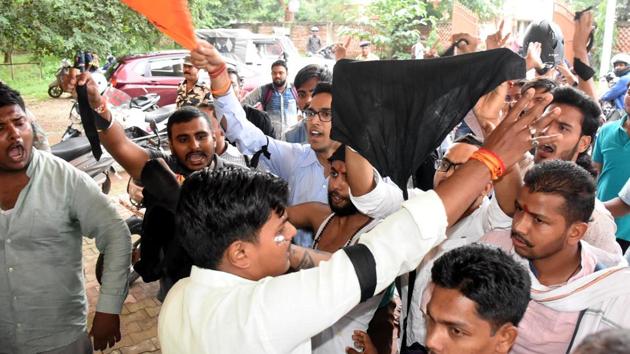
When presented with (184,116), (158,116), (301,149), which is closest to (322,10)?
(158,116)

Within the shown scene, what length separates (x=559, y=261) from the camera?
2.09 meters

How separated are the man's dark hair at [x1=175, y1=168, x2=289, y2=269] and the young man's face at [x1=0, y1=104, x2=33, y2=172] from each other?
1.23m

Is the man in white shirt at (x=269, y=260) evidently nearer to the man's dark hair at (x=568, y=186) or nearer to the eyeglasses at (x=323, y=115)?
the man's dark hair at (x=568, y=186)

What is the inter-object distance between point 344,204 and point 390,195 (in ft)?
1.32

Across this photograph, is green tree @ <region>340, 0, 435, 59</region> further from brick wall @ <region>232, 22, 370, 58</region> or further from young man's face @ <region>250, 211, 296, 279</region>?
→ young man's face @ <region>250, 211, 296, 279</region>

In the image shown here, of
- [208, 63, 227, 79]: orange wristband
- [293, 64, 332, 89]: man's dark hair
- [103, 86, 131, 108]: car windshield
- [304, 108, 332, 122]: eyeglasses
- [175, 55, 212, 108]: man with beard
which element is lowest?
[103, 86, 131, 108]: car windshield

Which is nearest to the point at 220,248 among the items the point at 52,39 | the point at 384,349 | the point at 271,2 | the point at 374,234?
the point at 374,234

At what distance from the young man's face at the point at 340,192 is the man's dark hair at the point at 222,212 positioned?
979 mm

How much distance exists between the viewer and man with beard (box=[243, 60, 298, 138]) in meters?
6.90

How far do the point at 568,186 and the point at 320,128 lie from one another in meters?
1.58

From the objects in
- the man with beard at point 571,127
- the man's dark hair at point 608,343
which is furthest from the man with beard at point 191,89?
the man's dark hair at point 608,343

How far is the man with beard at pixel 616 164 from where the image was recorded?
346 cm

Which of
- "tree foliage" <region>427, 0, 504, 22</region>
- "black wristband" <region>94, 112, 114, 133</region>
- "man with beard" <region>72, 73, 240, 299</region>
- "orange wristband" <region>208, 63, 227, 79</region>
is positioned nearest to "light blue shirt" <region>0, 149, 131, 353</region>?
"man with beard" <region>72, 73, 240, 299</region>

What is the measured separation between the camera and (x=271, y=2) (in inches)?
1131
